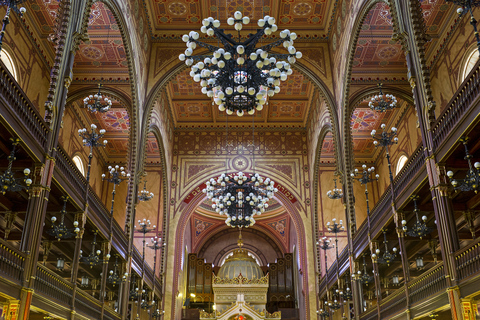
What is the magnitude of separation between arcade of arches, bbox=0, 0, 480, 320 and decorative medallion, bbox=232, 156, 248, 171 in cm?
13

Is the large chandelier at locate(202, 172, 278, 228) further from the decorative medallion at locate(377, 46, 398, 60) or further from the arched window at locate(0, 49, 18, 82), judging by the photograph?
the arched window at locate(0, 49, 18, 82)

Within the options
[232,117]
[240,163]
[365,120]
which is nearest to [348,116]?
[365,120]

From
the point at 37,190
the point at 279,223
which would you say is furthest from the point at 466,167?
the point at 279,223

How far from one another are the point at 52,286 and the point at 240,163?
15.4 metres

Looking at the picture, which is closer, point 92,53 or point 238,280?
point 92,53

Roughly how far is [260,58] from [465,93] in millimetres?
4021

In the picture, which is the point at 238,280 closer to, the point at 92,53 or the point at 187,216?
the point at 187,216

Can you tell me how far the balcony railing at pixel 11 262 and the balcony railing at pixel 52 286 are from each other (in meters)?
0.82

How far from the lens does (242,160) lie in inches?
958

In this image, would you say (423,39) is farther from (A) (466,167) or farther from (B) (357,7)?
(B) (357,7)

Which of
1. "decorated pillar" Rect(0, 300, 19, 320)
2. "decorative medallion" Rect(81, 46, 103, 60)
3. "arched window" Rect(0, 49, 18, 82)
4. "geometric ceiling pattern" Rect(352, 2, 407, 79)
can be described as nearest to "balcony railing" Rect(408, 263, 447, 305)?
"decorated pillar" Rect(0, 300, 19, 320)

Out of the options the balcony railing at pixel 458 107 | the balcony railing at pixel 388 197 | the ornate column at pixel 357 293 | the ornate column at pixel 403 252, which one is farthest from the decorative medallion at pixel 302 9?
the ornate column at pixel 357 293

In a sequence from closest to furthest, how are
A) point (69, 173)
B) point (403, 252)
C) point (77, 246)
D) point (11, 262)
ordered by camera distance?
point (11, 262), point (69, 173), point (403, 252), point (77, 246)

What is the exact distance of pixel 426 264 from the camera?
1800 cm
